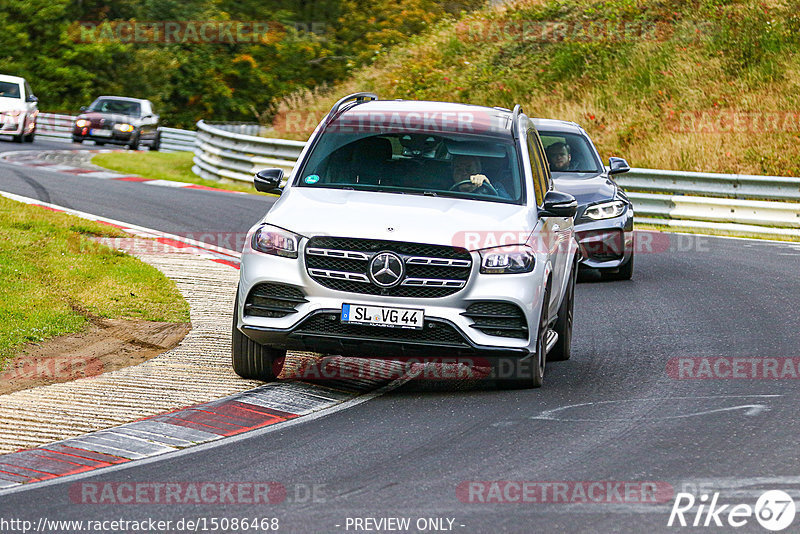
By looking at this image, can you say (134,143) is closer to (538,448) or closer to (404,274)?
(404,274)

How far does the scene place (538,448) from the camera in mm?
7020

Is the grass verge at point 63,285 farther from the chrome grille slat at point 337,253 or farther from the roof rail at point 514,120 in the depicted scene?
the roof rail at point 514,120

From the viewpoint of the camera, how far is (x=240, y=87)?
5947 centimetres

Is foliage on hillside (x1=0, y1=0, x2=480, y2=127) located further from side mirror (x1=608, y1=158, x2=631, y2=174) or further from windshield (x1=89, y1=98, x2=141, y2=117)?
side mirror (x1=608, y1=158, x2=631, y2=174)

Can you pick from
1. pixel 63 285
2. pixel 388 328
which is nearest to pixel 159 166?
pixel 63 285

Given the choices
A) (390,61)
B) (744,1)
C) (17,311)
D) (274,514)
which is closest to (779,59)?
(744,1)

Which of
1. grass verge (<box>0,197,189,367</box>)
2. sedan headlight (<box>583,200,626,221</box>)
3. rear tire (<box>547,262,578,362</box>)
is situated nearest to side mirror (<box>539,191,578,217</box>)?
rear tire (<box>547,262,578,362</box>)

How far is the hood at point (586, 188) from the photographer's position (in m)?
14.5

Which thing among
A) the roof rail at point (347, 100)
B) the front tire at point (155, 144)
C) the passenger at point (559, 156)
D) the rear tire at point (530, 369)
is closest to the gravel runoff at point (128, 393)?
the rear tire at point (530, 369)

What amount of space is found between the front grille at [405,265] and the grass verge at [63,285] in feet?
8.28

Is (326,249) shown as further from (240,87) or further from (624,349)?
(240,87)

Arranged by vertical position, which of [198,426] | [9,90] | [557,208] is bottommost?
[198,426]

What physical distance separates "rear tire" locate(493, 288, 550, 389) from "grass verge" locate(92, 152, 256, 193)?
17.3 metres

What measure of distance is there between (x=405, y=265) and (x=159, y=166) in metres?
24.0
